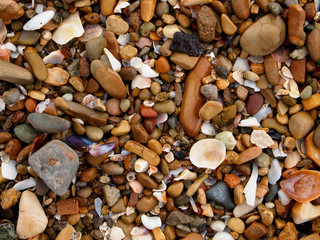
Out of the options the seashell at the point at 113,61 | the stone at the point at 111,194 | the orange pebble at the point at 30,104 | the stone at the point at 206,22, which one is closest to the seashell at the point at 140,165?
the stone at the point at 111,194

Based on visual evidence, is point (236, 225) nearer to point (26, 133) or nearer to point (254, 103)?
point (254, 103)

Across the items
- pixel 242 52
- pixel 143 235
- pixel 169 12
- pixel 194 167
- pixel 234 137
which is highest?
pixel 169 12

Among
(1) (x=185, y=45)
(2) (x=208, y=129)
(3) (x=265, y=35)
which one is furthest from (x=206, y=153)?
(3) (x=265, y=35)

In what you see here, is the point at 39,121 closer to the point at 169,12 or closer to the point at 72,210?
the point at 72,210

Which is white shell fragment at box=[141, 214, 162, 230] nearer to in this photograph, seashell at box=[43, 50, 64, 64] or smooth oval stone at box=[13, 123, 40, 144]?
smooth oval stone at box=[13, 123, 40, 144]

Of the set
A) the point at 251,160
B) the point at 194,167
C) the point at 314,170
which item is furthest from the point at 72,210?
the point at 314,170

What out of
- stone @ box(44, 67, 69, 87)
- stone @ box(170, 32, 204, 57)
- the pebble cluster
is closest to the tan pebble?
the pebble cluster

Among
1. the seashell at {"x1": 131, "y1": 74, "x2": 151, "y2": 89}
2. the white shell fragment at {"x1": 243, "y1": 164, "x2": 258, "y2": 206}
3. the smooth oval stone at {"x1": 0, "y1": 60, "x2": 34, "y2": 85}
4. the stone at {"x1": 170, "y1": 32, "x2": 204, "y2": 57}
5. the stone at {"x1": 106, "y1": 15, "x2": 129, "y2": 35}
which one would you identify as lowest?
the white shell fragment at {"x1": 243, "y1": 164, "x2": 258, "y2": 206}
